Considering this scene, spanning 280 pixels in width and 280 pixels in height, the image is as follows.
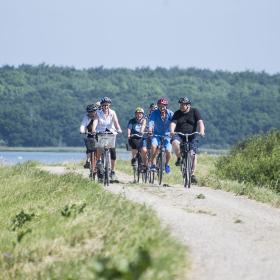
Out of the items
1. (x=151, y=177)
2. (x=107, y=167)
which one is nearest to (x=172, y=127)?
(x=107, y=167)

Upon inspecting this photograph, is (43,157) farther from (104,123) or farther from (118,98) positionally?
(118,98)

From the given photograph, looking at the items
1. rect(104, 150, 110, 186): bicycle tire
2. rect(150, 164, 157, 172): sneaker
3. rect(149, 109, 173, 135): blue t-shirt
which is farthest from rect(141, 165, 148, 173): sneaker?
rect(104, 150, 110, 186): bicycle tire

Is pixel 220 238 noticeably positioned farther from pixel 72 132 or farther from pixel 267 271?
pixel 72 132

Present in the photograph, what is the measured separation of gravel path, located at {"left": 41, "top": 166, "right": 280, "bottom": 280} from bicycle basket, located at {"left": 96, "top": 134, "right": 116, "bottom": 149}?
11.5 feet

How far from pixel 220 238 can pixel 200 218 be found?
1957 mm

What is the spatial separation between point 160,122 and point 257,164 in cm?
692

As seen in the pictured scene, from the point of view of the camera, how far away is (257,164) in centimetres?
2838

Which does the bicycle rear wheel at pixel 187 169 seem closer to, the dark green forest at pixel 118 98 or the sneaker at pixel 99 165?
the sneaker at pixel 99 165

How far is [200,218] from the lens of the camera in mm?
13203

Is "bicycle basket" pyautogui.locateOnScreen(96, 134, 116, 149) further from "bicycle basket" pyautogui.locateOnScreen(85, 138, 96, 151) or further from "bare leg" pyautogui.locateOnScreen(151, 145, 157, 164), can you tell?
"bare leg" pyautogui.locateOnScreen(151, 145, 157, 164)

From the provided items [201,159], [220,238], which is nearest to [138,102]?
[201,159]

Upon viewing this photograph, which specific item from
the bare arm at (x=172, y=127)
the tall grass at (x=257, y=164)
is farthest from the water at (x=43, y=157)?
the bare arm at (x=172, y=127)

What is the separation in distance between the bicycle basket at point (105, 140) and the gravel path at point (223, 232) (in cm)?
349

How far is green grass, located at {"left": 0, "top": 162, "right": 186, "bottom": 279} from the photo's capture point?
27.3 feet
